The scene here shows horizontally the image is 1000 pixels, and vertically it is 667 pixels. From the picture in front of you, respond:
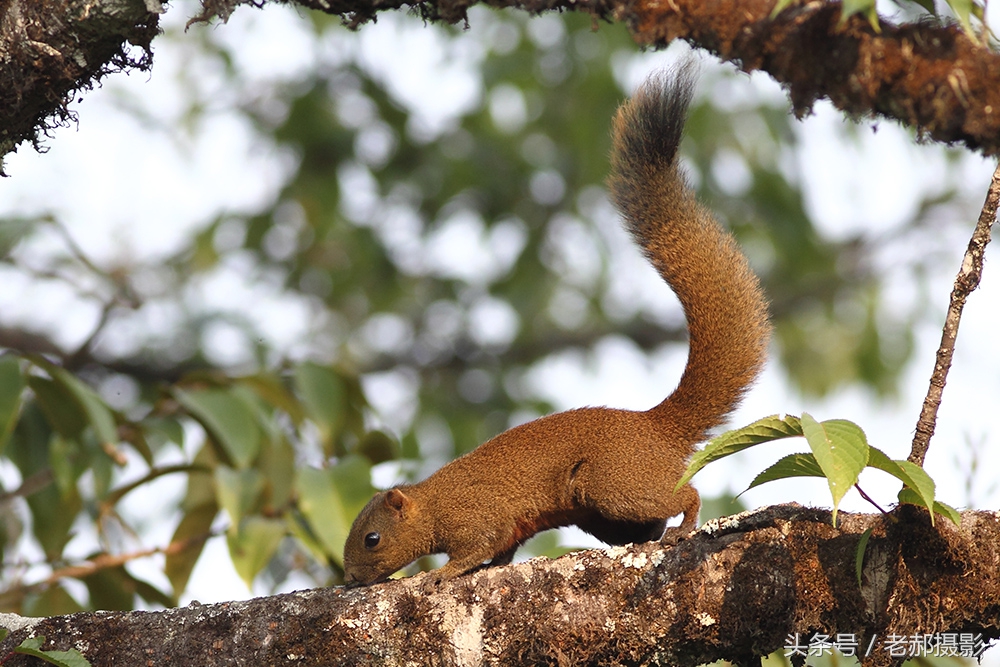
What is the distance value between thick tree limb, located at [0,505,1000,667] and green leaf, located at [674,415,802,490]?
38cm

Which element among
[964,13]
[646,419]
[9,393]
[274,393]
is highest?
[274,393]

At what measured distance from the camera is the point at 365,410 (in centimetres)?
473

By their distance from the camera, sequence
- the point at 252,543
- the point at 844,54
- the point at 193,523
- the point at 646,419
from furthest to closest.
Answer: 1. the point at 193,523
2. the point at 252,543
3. the point at 646,419
4. the point at 844,54

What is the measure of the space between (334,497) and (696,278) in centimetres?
154

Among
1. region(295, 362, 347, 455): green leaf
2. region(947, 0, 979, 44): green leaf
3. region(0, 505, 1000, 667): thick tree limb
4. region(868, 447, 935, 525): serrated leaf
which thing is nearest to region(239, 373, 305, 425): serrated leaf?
region(295, 362, 347, 455): green leaf

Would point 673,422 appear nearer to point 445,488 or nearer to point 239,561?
point 445,488

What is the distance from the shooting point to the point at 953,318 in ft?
7.47

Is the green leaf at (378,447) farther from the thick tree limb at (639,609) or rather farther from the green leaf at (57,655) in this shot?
the green leaf at (57,655)

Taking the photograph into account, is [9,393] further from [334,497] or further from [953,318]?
[953,318]

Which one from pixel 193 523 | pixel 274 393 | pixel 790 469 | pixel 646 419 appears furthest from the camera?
pixel 274 393

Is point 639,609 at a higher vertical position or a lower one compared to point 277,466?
lower

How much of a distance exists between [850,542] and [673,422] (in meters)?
1.22

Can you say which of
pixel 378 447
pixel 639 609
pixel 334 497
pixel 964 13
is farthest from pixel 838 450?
pixel 378 447

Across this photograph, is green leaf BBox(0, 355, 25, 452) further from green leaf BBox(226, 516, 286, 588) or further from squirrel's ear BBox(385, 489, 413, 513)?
squirrel's ear BBox(385, 489, 413, 513)
